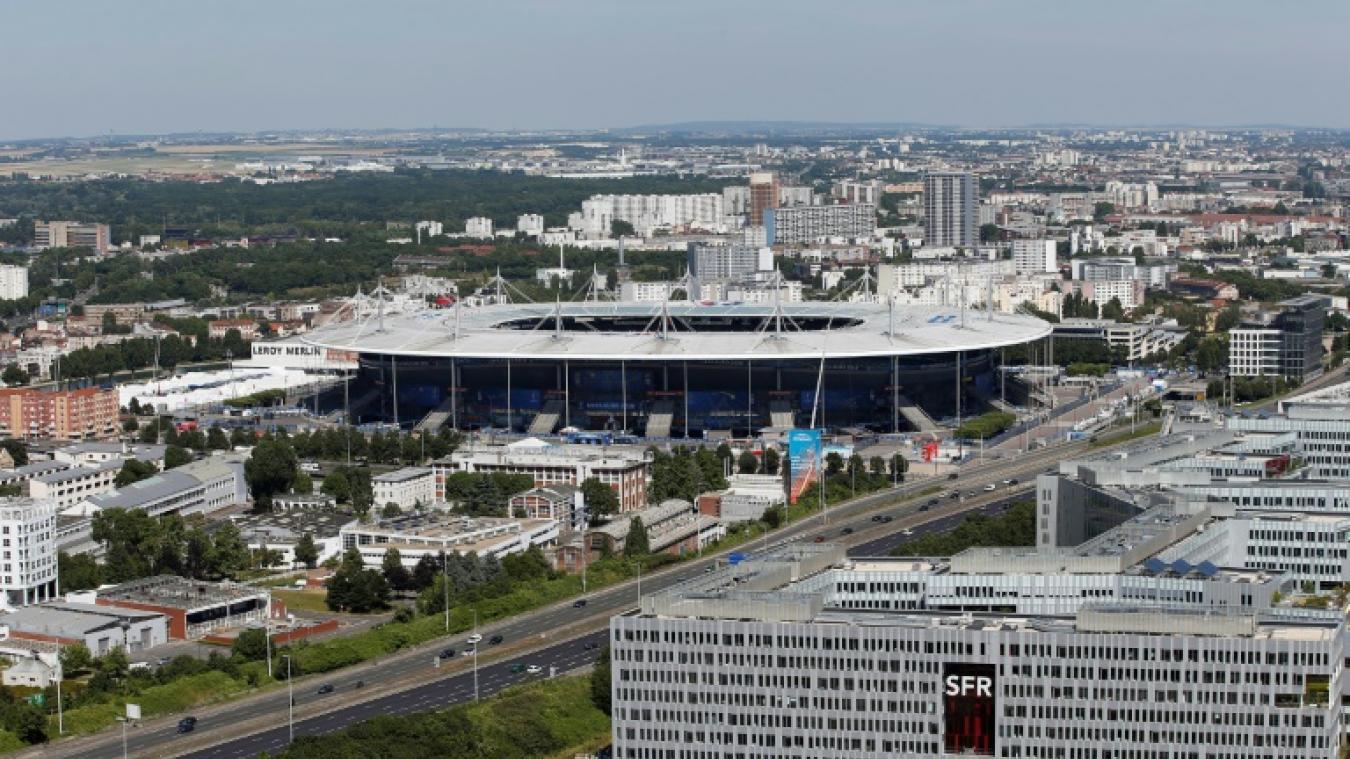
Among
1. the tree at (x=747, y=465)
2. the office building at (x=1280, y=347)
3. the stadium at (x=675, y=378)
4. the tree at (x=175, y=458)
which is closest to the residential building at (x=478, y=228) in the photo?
the office building at (x=1280, y=347)

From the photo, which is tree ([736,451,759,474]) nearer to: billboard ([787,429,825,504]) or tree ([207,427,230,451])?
billboard ([787,429,825,504])

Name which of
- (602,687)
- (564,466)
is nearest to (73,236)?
(564,466)

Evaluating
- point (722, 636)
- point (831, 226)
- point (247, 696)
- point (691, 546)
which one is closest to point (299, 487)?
point (691, 546)

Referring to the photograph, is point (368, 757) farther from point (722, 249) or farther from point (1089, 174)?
point (1089, 174)

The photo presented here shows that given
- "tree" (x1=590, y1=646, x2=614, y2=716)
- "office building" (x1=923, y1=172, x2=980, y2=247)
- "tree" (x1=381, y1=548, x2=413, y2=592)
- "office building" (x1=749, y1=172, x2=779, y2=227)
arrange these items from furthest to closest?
"office building" (x1=749, y1=172, x2=779, y2=227), "office building" (x1=923, y1=172, x2=980, y2=247), "tree" (x1=381, y1=548, x2=413, y2=592), "tree" (x1=590, y1=646, x2=614, y2=716)

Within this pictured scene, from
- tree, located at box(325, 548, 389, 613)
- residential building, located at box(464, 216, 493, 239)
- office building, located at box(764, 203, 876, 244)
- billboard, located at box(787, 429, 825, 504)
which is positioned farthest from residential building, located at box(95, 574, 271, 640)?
residential building, located at box(464, 216, 493, 239)

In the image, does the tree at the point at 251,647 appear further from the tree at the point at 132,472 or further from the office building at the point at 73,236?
the office building at the point at 73,236
